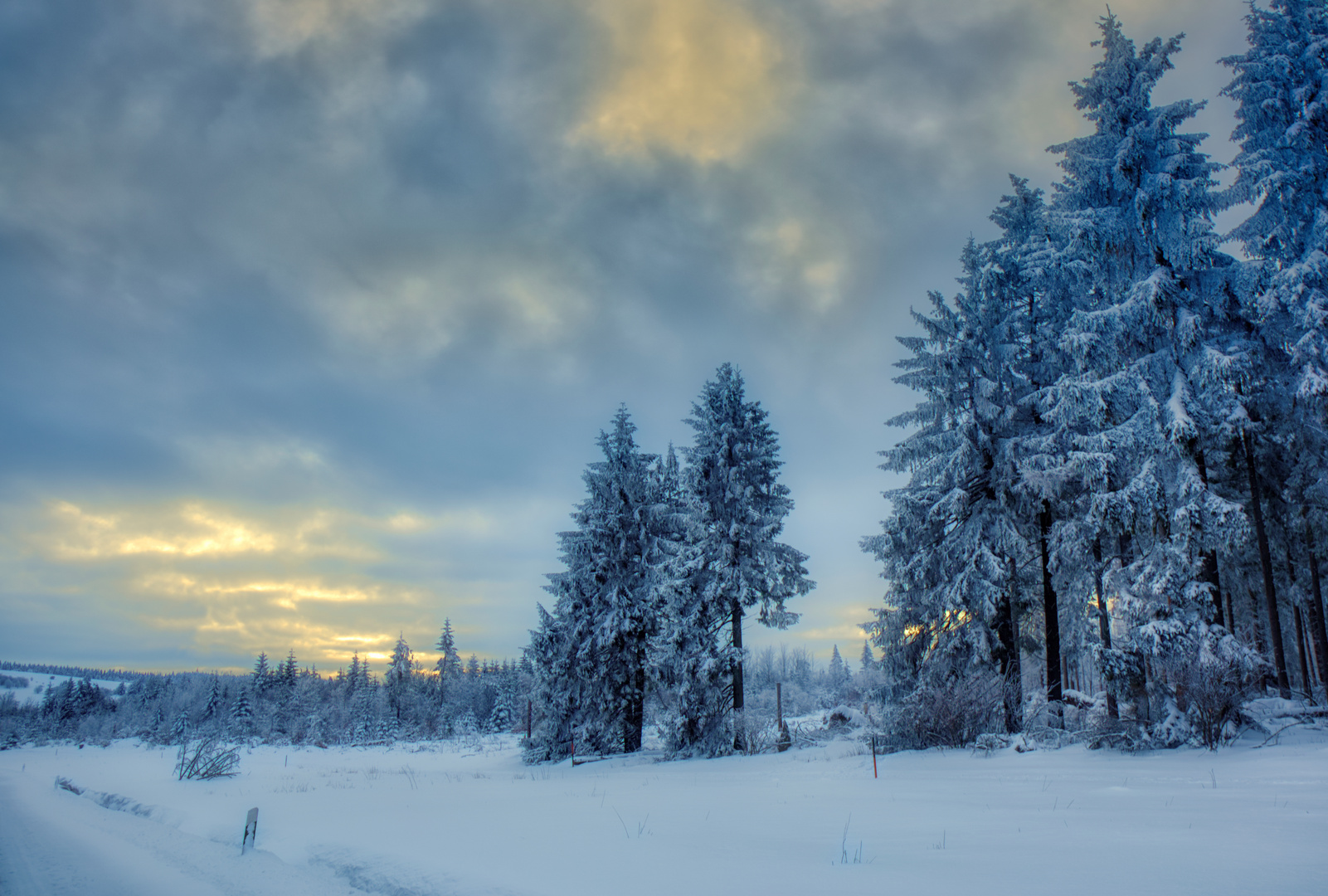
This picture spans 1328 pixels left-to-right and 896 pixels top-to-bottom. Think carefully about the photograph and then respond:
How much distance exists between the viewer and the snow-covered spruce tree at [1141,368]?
13805 mm

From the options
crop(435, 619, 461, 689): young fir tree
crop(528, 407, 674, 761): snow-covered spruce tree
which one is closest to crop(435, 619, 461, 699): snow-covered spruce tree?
crop(435, 619, 461, 689): young fir tree

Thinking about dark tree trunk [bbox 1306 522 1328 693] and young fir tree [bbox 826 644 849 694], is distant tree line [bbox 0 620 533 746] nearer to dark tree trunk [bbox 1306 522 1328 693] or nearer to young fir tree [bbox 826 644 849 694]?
dark tree trunk [bbox 1306 522 1328 693]

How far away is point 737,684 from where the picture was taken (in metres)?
22.0

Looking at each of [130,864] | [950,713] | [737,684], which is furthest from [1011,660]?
[130,864]

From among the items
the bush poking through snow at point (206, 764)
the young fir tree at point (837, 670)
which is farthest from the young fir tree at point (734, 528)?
the young fir tree at point (837, 670)

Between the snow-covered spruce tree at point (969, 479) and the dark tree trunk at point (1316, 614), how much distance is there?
7153 mm

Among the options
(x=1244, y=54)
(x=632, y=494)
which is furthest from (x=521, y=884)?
(x=1244, y=54)

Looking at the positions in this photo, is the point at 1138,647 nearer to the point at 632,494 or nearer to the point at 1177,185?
the point at 1177,185

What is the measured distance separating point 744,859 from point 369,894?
4.14m

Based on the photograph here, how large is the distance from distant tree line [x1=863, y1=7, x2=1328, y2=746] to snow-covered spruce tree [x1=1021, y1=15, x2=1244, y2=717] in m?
0.06

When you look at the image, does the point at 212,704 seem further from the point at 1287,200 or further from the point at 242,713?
the point at 1287,200

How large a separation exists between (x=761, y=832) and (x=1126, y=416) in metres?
15.1

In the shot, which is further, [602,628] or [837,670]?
[837,670]

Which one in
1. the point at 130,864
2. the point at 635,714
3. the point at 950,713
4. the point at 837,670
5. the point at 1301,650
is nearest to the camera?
the point at 130,864
